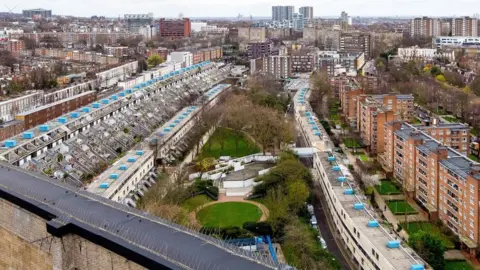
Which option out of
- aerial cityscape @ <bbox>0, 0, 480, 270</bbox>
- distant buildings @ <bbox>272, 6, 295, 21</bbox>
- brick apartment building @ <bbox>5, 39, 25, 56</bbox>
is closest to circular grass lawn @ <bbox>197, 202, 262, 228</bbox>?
aerial cityscape @ <bbox>0, 0, 480, 270</bbox>

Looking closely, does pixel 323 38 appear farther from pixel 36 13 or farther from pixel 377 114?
pixel 36 13

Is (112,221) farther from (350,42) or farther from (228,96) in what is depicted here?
(350,42)

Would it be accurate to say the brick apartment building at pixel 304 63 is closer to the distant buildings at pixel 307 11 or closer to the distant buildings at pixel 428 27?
the distant buildings at pixel 428 27

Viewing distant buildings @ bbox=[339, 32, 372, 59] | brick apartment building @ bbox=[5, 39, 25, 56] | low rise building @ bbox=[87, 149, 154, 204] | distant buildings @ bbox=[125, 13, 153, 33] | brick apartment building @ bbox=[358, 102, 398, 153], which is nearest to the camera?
low rise building @ bbox=[87, 149, 154, 204]

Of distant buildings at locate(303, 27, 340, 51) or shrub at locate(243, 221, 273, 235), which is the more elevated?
distant buildings at locate(303, 27, 340, 51)

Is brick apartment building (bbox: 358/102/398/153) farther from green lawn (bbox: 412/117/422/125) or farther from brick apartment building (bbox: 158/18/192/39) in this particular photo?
brick apartment building (bbox: 158/18/192/39)

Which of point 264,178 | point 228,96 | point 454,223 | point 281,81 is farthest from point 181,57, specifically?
point 454,223

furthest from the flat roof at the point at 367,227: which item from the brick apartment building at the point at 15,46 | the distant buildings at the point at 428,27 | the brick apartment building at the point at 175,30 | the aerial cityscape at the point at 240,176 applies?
the brick apartment building at the point at 175,30

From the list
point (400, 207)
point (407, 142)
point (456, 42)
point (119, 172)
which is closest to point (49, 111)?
point (119, 172)
